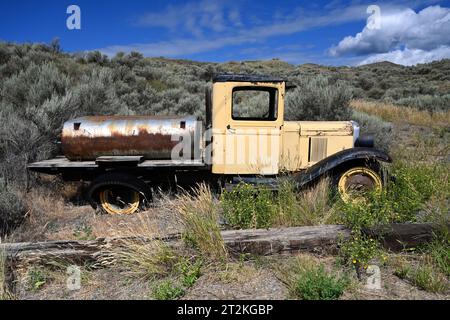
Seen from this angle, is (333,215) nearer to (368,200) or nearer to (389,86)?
(368,200)

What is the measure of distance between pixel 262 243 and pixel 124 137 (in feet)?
9.52

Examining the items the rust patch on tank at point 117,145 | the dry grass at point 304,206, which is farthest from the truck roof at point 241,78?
the dry grass at point 304,206

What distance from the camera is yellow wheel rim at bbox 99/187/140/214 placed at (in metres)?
5.48

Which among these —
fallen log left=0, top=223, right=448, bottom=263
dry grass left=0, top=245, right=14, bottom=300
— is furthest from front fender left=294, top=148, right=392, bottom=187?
dry grass left=0, top=245, right=14, bottom=300

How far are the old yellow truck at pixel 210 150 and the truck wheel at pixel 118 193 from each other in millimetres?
14

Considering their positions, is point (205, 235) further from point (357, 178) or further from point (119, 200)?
point (357, 178)

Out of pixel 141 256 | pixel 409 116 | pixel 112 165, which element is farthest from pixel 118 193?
pixel 409 116

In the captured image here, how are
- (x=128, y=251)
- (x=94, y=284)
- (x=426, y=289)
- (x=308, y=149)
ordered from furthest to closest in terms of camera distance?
1. (x=308, y=149)
2. (x=128, y=251)
3. (x=94, y=284)
4. (x=426, y=289)

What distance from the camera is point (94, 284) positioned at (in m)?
3.40

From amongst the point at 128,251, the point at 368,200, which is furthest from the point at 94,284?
the point at 368,200

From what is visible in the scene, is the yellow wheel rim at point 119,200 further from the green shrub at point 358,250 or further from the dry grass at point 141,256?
the green shrub at point 358,250

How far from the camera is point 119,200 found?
5.50 metres

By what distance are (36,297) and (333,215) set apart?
10.7 feet

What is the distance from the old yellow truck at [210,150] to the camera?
5.26 meters
